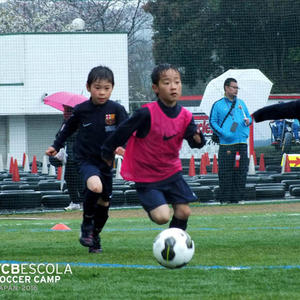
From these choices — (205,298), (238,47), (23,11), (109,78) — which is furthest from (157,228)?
(23,11)

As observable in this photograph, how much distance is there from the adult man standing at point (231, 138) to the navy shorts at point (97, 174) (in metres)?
6.06

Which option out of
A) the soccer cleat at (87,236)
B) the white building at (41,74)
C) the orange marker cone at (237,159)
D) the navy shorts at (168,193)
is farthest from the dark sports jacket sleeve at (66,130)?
the white building at (41,74)

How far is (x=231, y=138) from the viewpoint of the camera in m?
13.2

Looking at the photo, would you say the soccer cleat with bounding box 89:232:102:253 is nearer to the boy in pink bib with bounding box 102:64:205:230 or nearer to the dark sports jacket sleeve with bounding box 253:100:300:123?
the boy in pink bib with bounding box 102:64:205:230

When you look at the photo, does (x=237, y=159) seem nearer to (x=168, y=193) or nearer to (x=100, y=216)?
(x=100, y=216)

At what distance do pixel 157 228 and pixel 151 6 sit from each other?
19995mm

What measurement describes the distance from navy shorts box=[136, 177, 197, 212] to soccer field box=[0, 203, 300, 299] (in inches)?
18.7

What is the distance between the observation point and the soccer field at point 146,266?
474 centimetres

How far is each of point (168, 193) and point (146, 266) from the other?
0.70 metres

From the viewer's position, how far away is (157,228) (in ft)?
31.1

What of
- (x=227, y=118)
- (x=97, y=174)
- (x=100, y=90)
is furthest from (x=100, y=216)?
(x=227, y=118)

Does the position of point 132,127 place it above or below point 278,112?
below

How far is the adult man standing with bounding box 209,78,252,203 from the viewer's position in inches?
Answer: 509

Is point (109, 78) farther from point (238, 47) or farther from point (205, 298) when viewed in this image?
point (238, 47)
